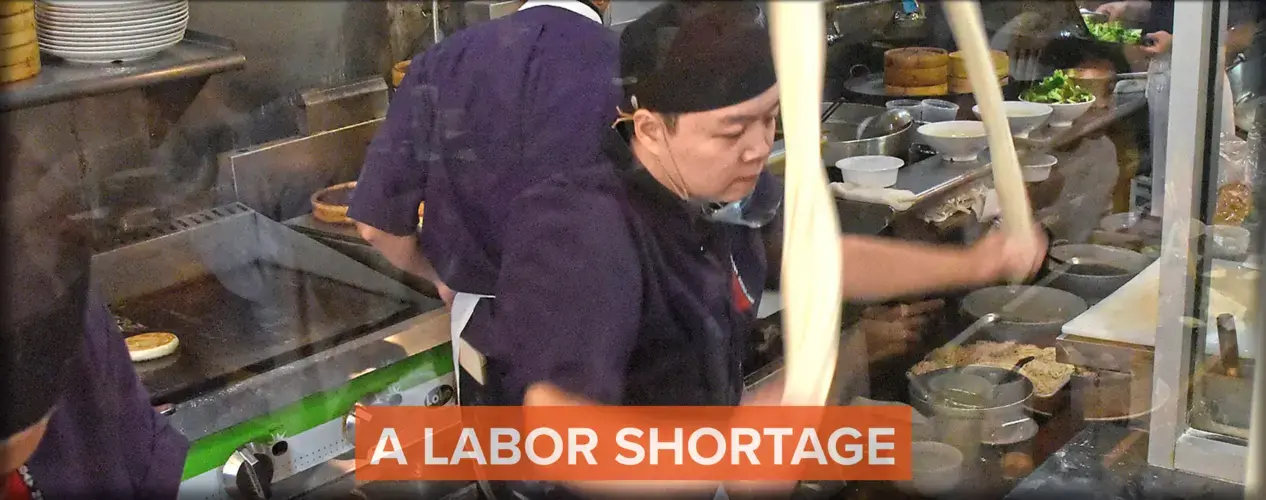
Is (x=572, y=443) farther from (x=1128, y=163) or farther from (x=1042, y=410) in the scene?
(x=1128, y=163)

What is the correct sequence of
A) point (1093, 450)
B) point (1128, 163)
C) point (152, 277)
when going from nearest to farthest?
point (152, 277)
point (1093, 450)
point (1128, 163)

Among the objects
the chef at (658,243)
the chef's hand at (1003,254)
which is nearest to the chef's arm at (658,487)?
the chef at (658,243)

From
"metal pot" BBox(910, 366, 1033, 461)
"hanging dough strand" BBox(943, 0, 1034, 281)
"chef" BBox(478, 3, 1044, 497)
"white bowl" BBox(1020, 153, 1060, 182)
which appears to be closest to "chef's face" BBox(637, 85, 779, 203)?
"chef" BBox(478, 3, 1044, 497)

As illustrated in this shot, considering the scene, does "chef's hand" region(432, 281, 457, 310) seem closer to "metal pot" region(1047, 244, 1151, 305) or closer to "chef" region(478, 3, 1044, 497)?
"chef" region(478, 3, 1044, 497)

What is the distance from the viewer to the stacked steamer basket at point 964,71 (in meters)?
0.70

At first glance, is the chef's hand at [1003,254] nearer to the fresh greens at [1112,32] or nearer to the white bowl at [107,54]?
the fresh greens at [1112,32]

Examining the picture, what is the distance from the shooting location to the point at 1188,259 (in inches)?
36.0

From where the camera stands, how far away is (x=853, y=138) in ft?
2.68

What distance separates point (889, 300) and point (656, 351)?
226mm

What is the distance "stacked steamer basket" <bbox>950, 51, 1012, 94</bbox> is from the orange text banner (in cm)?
22

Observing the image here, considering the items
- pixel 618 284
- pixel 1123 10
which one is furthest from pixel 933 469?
pixel 1123 10

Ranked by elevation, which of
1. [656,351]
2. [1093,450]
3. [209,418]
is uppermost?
[656,351]

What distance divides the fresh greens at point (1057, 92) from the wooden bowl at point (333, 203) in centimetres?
52

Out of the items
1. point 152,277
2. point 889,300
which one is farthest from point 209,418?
→ point 889,300
